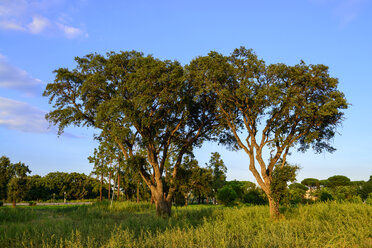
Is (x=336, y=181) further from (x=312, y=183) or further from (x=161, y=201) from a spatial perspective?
(x=161, y=201)

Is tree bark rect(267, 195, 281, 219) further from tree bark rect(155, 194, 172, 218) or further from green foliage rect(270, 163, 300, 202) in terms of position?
tree bark rect(155, 194, 172, 218)

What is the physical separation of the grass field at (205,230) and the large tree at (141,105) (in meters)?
6.95

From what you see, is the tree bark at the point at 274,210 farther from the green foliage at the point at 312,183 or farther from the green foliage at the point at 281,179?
the green foliage at the point at 312,183

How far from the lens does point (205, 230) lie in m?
10.7

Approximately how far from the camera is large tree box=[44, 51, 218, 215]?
75.9ft

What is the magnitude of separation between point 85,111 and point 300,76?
801 inches

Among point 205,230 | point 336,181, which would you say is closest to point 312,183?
point 336,181

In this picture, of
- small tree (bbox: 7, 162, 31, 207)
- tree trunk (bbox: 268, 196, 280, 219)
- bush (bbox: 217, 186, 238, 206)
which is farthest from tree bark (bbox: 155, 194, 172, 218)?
small tree (bbox: 7, 162, 31, 207)

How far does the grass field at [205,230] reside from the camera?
829 centimetres

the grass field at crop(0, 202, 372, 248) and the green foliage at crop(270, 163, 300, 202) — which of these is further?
the green foliage at crop(270, 163, 300, 202)

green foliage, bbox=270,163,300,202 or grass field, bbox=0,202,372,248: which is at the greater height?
green foliage, bbox=270,163,300,202

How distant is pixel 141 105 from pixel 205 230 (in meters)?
14.0

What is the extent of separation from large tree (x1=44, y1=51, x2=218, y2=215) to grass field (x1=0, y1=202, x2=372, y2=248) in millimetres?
6948

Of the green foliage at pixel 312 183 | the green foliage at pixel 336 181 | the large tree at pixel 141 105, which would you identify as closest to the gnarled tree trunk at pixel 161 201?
the large tree at pixel 141 105
